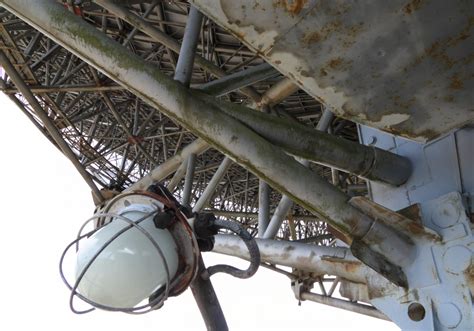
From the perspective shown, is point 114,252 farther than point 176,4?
No

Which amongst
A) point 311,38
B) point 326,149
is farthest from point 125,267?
point 326,149

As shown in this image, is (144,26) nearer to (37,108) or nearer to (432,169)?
(37,108)

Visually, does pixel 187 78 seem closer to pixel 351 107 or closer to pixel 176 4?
pixel 351 107

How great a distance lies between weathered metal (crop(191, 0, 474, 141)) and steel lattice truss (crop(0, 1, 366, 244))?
10.4 ft

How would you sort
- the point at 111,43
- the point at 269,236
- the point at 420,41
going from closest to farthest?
the point at 420,41 < the point at 111,43 < the point at 269,236

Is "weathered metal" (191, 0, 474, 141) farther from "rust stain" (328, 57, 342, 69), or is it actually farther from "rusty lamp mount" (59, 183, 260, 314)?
"rusty lamp mount" (59, 183, 260, 314)

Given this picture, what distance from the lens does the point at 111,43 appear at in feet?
10.3

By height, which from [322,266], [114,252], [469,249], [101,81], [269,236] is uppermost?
[101,81]

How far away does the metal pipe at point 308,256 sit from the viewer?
4.08m

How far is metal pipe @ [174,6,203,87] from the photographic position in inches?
125

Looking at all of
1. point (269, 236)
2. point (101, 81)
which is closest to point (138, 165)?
point (101, 81)

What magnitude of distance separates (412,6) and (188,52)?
1447 mm

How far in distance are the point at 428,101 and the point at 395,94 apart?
23cm

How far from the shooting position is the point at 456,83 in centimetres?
284
